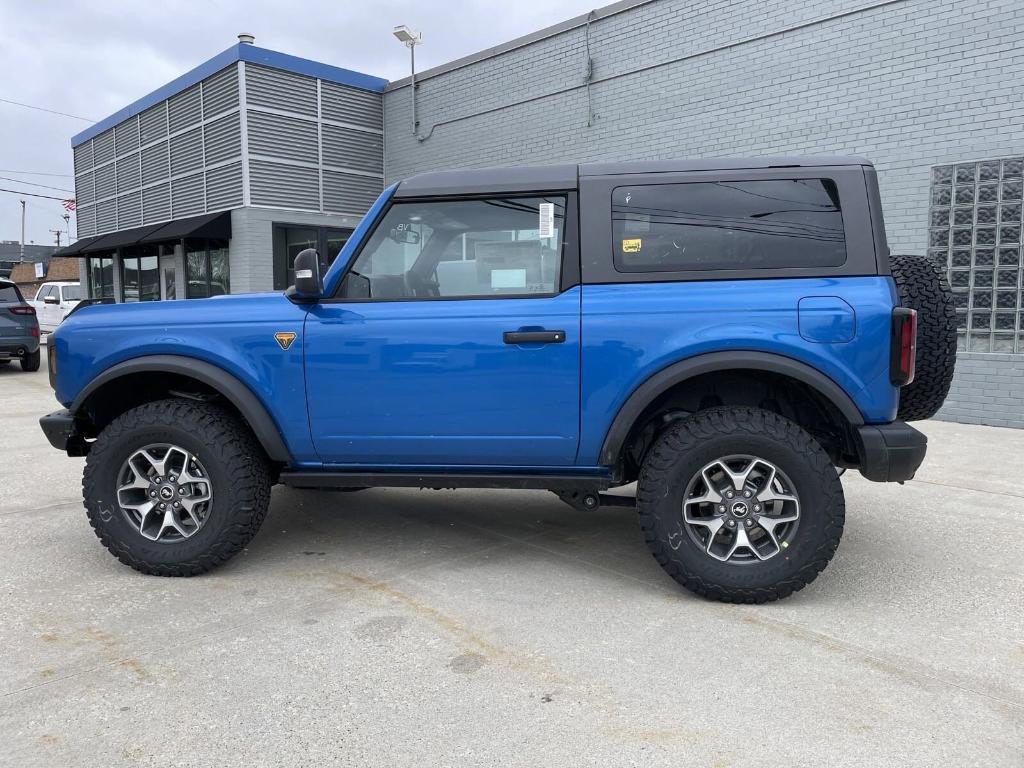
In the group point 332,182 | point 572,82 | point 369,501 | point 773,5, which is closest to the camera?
point 369,501

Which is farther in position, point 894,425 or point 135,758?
point 894,425

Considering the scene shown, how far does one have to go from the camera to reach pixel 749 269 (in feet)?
10.9

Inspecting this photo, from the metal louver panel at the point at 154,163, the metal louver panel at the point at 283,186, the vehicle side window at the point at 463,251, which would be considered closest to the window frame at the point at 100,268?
the metal louver panel at the point at 154,163

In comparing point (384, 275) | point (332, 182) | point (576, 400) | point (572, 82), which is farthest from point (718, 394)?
point (332, 182)

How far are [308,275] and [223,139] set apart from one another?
13.9m

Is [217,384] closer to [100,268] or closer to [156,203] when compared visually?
[156,203]

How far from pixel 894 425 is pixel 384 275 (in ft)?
7.64

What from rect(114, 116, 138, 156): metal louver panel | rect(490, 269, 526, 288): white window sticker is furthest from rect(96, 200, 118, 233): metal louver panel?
rect(490, 269, 526, 288): white window sticker

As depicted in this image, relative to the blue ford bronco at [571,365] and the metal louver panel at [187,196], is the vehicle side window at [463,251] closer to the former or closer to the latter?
the blue ford bronco at [571,365]

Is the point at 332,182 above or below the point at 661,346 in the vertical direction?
above

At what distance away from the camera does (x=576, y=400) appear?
3383 mm

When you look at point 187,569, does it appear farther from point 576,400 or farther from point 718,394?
point 718,394

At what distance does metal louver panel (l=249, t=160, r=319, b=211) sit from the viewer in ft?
50.1

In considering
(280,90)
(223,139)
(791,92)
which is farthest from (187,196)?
(791,92)
